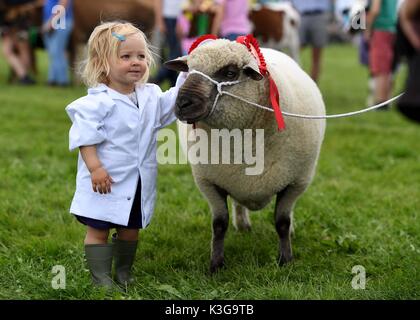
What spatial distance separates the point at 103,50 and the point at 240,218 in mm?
1551

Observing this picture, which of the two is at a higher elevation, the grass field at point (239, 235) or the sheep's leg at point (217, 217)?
the sheep's leg at point (217, 217)

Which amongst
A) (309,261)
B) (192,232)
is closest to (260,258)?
(309,261)

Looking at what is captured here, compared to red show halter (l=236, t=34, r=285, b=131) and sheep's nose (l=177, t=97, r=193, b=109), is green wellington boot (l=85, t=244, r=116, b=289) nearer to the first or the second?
sheep's nose (l=177, t=97, r=193, b=109)

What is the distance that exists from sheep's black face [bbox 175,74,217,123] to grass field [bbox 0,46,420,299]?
2.60 ft

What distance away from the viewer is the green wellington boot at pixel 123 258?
3.31m

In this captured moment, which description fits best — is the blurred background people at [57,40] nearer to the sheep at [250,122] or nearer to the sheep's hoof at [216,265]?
the sheep at [250,122]

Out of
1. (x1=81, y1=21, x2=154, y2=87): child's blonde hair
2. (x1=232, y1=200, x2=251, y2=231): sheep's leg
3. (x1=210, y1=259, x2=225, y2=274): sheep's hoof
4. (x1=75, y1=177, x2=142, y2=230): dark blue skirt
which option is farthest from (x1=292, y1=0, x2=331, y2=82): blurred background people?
(x1=75, y1=177, x2=142, y2=230): dark blue skirt

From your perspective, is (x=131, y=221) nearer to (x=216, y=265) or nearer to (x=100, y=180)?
(x=100, y=180)

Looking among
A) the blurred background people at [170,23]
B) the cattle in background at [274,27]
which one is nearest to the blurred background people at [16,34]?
the blurred background people at [170,23]

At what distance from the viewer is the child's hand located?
3.02 meters

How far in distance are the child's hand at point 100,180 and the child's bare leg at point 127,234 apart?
0.32 metres

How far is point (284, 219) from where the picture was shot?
369 cm

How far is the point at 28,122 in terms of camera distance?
755 cm
